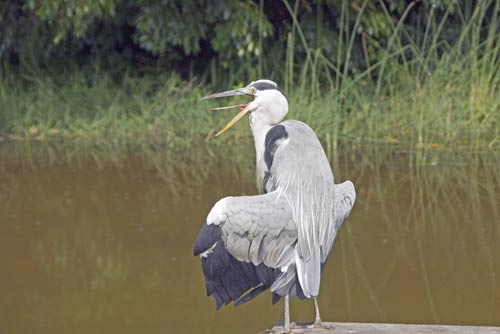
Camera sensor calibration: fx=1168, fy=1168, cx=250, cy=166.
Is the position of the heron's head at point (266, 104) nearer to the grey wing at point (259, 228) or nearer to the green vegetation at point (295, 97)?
the grey wing at point (259, 228)

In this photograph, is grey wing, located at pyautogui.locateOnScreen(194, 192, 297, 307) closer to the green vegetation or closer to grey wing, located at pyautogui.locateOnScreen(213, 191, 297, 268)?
grey wing, located at pyautogui.locateOnScreen(213, 191, 297, 268)

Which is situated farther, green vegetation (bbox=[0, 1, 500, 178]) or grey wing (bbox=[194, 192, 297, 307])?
green vegetation (bbox=[0, 1, 500, 178])

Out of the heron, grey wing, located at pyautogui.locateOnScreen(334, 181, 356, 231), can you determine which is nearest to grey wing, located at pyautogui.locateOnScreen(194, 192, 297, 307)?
the heron

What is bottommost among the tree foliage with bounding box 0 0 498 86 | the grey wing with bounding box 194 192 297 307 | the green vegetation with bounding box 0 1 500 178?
the grey wing with bounding box 194 192 297 307

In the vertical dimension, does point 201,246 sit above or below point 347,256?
above

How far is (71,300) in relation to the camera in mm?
5711

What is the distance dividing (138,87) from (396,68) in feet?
7.60

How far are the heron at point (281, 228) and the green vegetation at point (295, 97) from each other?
12.8ft

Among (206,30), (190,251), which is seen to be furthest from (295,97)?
(190,251)

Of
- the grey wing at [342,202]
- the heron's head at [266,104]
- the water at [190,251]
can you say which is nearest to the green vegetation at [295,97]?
the water at [190,251]

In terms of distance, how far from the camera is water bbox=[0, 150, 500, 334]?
5504mm

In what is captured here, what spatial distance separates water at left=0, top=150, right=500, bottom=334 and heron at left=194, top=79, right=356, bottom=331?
969mm

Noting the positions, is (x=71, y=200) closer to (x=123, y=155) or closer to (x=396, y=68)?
(x=123, y=155)

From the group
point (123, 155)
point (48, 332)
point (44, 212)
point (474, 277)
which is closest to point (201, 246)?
point (48, 332)
